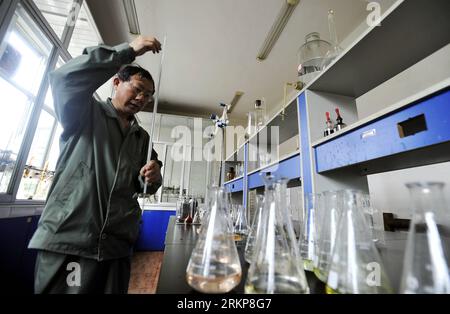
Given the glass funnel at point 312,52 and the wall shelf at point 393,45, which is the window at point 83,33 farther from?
the wall shelf at point 393,45

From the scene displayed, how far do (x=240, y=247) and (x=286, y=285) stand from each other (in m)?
0.38

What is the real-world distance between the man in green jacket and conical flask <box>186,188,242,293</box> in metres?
0.48

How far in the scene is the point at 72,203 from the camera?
2.50 ft

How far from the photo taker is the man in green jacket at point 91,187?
0.72 m

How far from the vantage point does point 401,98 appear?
1275mm

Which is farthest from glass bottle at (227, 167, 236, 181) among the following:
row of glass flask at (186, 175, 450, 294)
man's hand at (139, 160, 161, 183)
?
row of glass flask at (186, 175, 450, 294)

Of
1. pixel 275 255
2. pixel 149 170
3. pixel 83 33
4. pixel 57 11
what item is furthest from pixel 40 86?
pixel 275 255

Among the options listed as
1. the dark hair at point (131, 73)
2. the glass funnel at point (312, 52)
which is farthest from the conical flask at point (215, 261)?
the glass funnel at point (312, 52)

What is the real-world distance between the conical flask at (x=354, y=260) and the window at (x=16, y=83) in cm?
190

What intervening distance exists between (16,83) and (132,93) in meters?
1.11

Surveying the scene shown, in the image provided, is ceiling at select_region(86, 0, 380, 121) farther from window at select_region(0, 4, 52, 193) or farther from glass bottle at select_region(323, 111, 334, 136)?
glass bottle at select_region(323, 111, 334, 136)

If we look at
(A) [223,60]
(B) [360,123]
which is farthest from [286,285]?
(A) [223,60]

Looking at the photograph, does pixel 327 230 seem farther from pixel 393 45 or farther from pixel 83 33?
pixel 83 33
